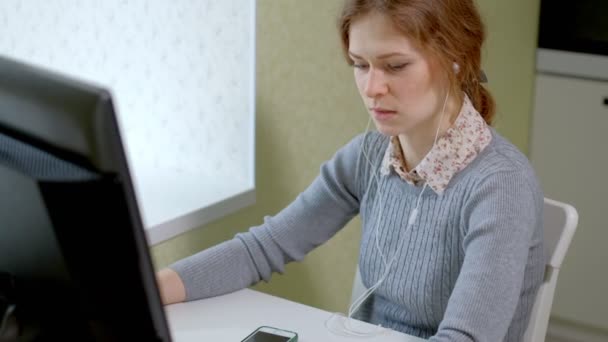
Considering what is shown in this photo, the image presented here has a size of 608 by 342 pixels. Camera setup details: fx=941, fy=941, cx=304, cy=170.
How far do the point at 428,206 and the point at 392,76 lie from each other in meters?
0.23

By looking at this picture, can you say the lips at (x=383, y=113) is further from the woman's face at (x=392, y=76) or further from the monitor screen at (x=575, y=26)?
the monitor screen at (x=575, y=26)

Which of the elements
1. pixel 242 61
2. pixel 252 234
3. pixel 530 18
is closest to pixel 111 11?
pixel 242 61

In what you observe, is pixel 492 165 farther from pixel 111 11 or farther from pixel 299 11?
pixel 111 11

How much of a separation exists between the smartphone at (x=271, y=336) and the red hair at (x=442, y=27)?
1.56 feet

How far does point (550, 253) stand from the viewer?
5.03ft

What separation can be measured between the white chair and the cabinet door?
4.41 feet

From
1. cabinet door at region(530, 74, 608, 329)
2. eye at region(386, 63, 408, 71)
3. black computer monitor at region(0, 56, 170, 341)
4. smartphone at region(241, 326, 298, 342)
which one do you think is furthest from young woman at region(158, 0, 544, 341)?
cabinet door at region(530, 74, 608, 329)

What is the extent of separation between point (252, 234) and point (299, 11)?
0.65 m

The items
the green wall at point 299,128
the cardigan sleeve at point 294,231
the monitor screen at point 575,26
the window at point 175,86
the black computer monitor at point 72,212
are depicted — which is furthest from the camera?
the monitor screen at point 575,26

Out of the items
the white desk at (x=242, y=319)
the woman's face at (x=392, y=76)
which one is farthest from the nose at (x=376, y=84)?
the white desk at (x=242, y=319)

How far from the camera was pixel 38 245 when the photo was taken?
797 mm

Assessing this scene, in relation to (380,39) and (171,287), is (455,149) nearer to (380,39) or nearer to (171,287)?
(380,39)

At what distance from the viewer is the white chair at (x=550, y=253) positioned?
4.92 ft

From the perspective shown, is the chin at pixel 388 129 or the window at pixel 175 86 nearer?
the chin at pixel 388 129
